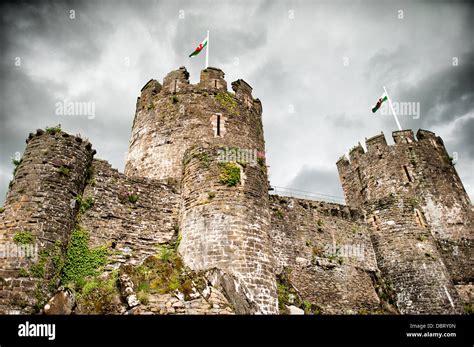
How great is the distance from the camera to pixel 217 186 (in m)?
11.7

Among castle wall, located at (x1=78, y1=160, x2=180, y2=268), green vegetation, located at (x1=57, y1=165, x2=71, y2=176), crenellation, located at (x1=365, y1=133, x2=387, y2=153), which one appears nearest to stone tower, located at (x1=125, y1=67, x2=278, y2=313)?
castle wall, located at (x1=78, y1=160, x2=180, y2=268)

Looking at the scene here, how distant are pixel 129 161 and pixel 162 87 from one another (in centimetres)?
422

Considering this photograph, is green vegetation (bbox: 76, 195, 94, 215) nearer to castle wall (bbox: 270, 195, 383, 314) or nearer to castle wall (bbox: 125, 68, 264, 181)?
castle wall (bbox: 125, 68, 264, 181)

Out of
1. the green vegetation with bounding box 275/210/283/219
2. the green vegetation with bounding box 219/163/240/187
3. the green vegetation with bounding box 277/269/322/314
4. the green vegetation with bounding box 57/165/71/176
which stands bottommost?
the green vegetation with bounding box 277/269/322/314

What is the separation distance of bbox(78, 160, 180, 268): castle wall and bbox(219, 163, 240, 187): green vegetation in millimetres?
Result: 2543

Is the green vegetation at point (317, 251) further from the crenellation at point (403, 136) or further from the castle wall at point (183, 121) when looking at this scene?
the crenellation at point (403, 136)

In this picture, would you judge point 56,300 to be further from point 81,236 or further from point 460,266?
point 460,266

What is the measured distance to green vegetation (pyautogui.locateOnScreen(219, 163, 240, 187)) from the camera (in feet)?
38.4

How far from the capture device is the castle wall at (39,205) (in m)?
8.66

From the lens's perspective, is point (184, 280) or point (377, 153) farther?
point (377, 153)

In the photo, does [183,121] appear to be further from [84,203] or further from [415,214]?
[415,214]

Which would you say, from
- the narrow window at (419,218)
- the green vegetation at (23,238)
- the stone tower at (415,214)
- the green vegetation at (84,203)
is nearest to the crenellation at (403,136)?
the stone tower at (415,214)
